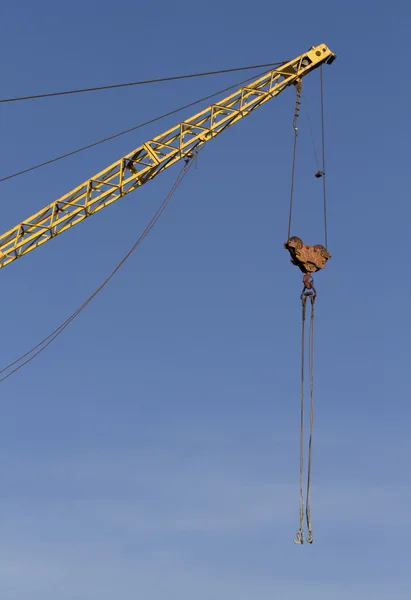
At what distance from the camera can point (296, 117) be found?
208 ft

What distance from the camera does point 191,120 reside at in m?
64.8

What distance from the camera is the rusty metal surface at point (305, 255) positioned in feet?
170

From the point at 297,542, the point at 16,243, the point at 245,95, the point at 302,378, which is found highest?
the point at 245,95

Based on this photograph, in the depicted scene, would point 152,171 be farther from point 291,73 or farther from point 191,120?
point 291,73

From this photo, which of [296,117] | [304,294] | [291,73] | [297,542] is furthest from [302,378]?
[291,73]

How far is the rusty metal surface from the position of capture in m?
51.7

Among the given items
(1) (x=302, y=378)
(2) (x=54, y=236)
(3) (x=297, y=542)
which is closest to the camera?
(3) (x=297, y=542)

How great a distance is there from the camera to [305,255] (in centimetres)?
5200

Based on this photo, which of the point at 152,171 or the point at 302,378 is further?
the point at 152,171

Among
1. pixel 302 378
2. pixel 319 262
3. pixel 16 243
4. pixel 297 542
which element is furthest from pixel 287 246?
pixel 16 243

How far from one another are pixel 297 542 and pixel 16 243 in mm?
26609

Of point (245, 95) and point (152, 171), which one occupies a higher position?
point (245, 95)

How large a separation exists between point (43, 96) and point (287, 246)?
20.5m

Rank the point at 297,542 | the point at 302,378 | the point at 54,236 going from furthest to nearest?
the point at 54,236 < the point at 302,378 < the point at 297,542
